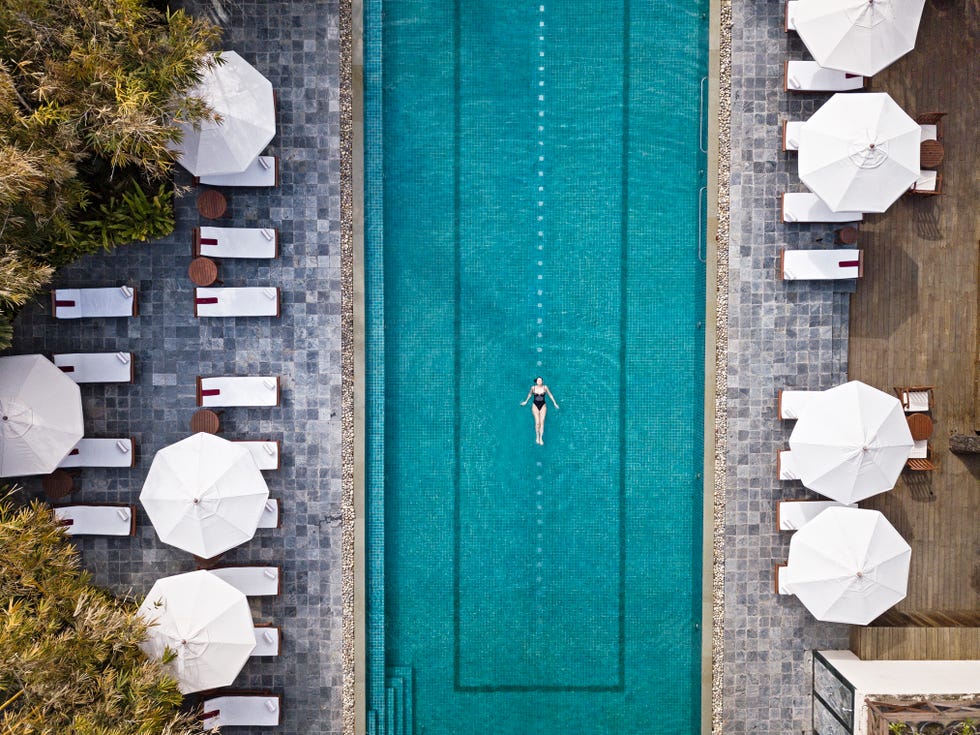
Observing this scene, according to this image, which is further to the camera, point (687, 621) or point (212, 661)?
point (687, 621)

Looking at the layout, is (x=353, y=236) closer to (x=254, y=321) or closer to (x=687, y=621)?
(x=254, y=321)

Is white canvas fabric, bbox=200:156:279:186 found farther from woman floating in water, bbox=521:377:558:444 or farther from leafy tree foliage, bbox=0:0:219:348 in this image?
woman floating in water, bbox=521:377:558:444

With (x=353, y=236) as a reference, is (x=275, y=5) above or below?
above

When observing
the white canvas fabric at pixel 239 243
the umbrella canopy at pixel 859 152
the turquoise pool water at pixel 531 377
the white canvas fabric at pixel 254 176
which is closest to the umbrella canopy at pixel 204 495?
the turquoise pool water at pixel 531 377

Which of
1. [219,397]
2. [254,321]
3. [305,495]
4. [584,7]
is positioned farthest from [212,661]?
[584,7]

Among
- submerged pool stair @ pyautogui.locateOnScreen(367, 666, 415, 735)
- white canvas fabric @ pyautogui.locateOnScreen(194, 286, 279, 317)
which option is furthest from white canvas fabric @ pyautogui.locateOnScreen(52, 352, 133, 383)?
submerged pool stair @ pyautogui.locateOnScreen(367, 666, 415, 735)

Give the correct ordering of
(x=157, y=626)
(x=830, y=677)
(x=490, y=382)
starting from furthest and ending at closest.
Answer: (x=490, y=382) → (x=830, y=677) → (x=157, y=626)

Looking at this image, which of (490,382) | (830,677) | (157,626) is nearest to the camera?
(157,626)
